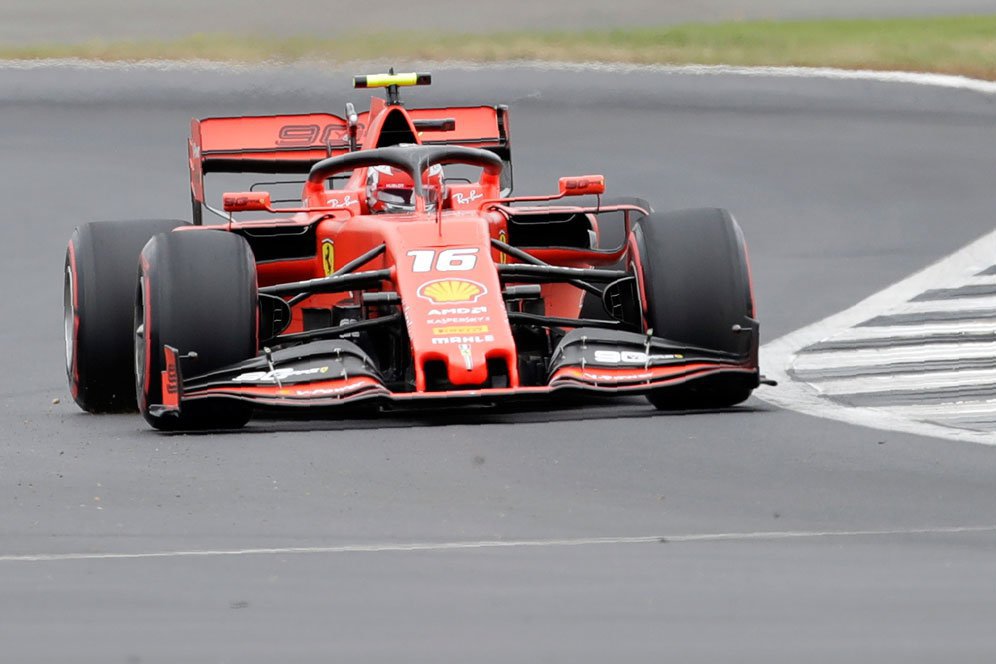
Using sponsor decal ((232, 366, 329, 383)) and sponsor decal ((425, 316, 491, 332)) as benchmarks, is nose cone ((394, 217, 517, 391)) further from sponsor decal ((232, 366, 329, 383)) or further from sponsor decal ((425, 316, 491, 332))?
sponsor decal ((232, 366, 329, 383))

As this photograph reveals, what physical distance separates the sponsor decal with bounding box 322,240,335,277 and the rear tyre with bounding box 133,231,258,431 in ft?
4.08

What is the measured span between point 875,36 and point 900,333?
16834 mm

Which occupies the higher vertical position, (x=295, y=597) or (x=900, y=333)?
(x=295, y=597)

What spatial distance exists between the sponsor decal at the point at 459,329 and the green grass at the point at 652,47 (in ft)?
43.3

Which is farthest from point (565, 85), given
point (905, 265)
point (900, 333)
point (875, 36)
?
point (900, 333)

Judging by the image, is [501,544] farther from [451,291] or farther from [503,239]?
[503,239]

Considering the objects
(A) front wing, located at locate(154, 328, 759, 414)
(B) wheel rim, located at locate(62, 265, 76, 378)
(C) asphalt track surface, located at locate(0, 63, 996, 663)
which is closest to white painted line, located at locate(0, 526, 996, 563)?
(C) asphalt track surface, located at locate(0, 63, 996, 663)

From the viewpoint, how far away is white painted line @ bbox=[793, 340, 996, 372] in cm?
1113

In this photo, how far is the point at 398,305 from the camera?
966 centimetres

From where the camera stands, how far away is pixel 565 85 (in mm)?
24328

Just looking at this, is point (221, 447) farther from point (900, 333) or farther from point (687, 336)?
point (900, 333)

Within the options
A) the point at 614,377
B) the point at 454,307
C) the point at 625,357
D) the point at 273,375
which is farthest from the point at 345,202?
the point at 614,377

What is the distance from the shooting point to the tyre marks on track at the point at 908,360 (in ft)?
30.3

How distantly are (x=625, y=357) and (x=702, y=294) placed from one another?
1.99 feet
